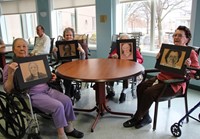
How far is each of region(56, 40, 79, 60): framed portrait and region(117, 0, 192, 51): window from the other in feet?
7.28

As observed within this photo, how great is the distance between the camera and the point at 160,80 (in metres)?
2.17

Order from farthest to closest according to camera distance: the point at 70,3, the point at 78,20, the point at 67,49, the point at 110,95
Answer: the point at 78,20
the point at 70,3
the point at 110,95
the point at 67,49

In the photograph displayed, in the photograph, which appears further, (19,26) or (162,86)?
(19,26)

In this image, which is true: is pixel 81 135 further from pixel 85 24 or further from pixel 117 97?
pixel 85 24

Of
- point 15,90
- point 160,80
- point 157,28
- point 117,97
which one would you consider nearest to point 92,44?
point 157,28

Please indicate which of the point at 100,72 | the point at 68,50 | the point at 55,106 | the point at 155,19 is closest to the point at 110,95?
the point at 68,50

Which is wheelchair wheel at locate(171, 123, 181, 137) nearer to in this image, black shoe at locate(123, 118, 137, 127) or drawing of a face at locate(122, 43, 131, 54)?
black shoe at locate(123, 118, 137, 127)

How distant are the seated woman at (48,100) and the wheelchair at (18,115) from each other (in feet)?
0.24

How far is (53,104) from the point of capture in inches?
69.7

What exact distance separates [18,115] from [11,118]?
0.44 ft

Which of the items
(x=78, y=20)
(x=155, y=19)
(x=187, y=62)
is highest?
(x=78, y=20)

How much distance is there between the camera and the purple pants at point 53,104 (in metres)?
1.77

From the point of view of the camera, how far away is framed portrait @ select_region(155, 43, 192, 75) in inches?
75.3

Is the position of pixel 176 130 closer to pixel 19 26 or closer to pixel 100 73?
pixel 100 73
